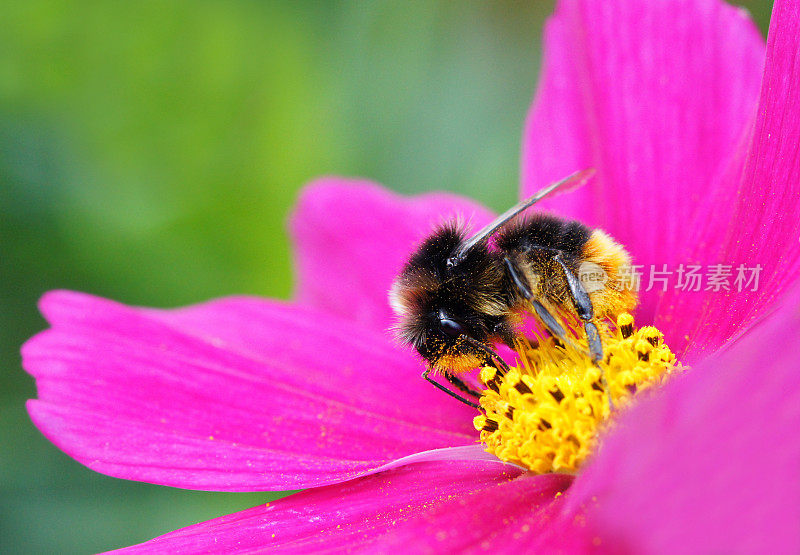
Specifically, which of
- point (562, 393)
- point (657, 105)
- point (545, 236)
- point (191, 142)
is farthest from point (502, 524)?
point (191, 142)

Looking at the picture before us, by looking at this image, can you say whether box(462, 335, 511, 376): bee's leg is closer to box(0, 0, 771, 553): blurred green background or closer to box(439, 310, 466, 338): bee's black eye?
box(439, 310, 466, 338): bee's black eye

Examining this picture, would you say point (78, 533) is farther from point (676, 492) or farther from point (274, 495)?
point (676, 492)

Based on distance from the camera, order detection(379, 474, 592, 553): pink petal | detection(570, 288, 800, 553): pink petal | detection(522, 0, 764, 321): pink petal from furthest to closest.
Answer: detection(522, 0, 764, 321): pink petal < detection(379, 474, 592, 553): pink petal < detection(570, 288, 800, 553): pink petal

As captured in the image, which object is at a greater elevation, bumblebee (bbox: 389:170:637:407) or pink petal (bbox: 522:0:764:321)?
pink petal (bbox: 522:0:764:321)

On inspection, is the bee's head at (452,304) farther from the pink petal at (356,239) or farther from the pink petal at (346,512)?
the pink petal at (356,239)

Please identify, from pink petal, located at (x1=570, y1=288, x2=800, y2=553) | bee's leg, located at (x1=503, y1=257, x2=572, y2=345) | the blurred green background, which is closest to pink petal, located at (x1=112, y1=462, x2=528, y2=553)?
bee's leg, located at (x1=503, y1=257, x2=572, y2=345)
